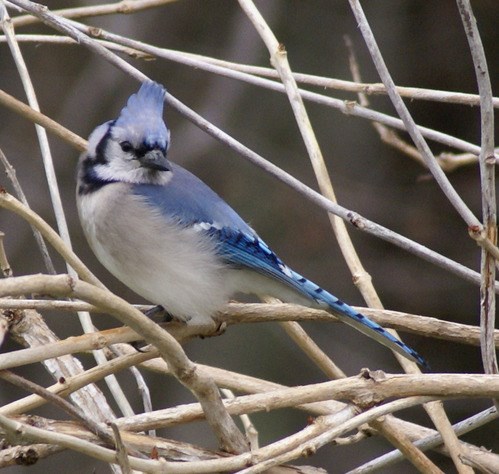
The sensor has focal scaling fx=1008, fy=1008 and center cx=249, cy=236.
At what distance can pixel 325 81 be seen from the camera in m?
2.50

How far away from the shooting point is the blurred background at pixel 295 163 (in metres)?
5.32

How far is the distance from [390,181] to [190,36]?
55.4 inches

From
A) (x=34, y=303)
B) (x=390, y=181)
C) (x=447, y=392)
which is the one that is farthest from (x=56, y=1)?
(x=447, y=392)

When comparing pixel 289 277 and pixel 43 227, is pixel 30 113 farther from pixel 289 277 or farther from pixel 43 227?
pixel 289 277

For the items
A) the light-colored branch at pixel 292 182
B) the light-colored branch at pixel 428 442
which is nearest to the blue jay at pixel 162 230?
the light-colored branch at pixel 292 182

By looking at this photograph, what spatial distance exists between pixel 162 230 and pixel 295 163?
2836mm

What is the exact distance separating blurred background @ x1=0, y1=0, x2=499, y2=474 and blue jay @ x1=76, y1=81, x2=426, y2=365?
2364 millimetres

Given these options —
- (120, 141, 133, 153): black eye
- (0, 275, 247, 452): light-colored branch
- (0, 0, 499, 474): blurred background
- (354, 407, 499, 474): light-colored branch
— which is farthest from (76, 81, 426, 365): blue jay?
(0, 0, 499, 474): blurred background

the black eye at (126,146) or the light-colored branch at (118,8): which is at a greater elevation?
the light-colored branch at (118,8)

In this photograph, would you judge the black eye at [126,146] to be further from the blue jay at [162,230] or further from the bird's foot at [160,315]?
the bird's foot at [160,315]

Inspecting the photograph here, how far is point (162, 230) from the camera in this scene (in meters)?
2.79

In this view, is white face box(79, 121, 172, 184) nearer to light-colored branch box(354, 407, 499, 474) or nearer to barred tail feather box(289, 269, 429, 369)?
barred tail feather box(289, 269, 429, 369)

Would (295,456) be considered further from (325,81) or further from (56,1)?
(56,1)

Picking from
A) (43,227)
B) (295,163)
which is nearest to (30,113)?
(43,227)
